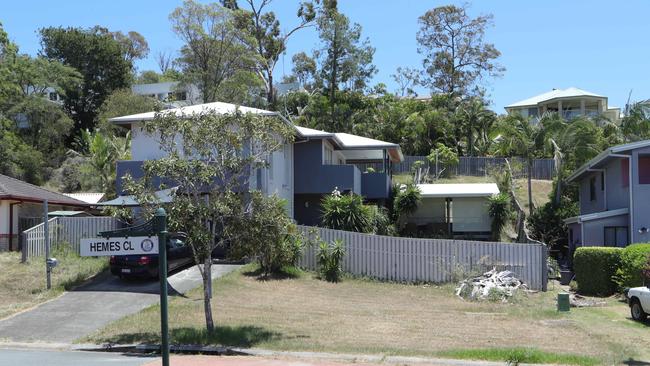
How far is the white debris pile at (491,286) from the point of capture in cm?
2172

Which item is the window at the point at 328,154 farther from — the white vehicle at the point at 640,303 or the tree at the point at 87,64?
the tree at the point at 87,64

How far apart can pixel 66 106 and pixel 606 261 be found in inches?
2220

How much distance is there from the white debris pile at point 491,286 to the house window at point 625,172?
7.72 m

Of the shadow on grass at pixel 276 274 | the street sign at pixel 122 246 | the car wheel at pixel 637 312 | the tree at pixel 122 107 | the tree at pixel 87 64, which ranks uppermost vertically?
the tree at pixel 87 64

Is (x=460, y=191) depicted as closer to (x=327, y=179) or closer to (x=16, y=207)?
(x=327, y=179)

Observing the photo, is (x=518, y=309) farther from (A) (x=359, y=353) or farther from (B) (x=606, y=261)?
(A) (x=359, y=353)

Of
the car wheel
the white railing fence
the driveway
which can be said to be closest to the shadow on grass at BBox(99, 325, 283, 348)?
the driveway

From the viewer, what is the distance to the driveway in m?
16.1

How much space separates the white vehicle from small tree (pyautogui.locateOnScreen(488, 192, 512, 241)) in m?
16.2

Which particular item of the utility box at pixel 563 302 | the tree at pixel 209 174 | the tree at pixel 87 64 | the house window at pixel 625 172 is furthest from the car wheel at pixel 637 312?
the tree at pixel 87 64

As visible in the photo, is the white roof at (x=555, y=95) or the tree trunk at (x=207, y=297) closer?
the tree trunk at (x=207, y=297)

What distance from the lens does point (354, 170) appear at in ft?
106

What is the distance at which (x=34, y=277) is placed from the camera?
21.9 meters

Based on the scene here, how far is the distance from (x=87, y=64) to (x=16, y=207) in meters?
40.4
